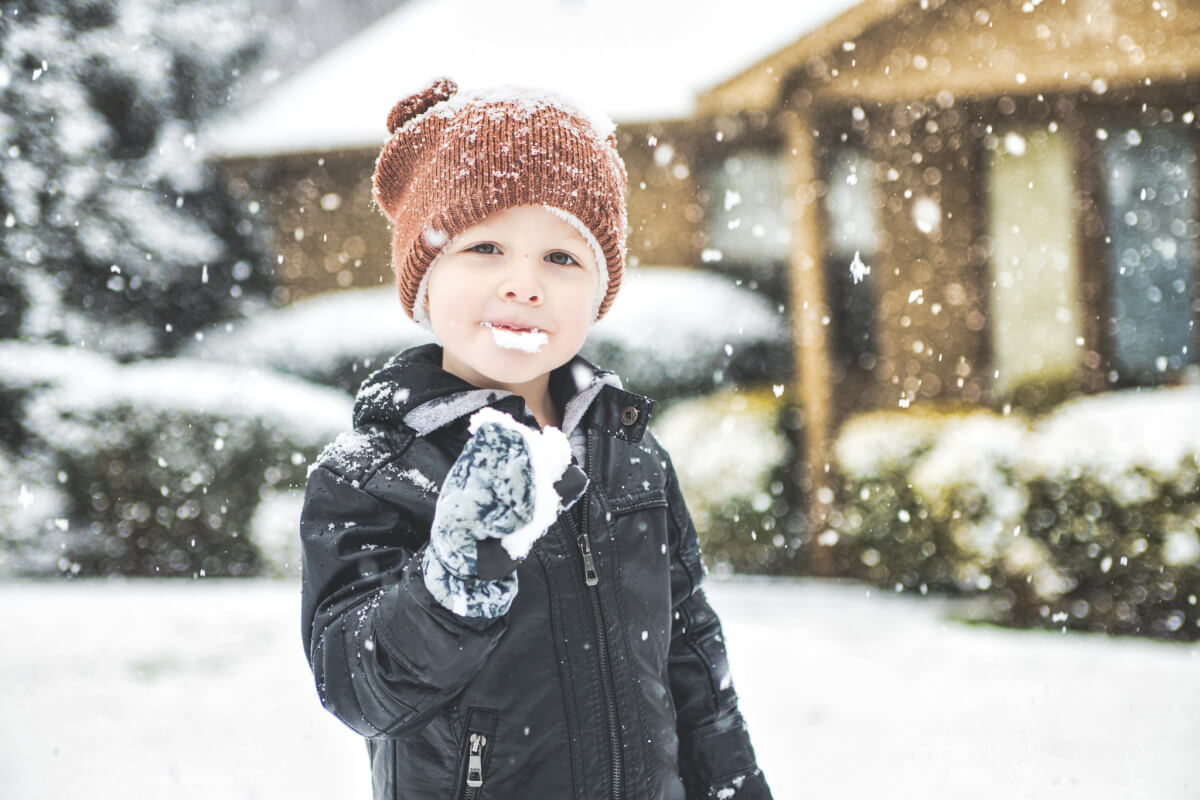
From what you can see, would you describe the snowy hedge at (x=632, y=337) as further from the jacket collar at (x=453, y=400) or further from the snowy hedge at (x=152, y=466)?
the jacket collar at (x=453, y=400)

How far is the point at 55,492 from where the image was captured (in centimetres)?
643

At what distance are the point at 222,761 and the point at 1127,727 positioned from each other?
373 centimetres

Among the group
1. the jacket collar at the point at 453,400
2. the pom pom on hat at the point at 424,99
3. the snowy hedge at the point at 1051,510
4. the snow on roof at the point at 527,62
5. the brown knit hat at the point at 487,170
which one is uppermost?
the snow on roof at the point at 527,62

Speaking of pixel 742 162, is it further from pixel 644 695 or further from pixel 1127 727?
pixel 644 695

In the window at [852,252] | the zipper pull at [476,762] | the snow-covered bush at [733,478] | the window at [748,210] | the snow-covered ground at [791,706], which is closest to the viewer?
the zipper pull at [476,762]

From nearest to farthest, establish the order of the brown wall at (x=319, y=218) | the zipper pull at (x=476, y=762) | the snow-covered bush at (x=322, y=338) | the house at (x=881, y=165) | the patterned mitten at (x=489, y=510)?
the patterned mitten at (x=489, y=510) < the zipper pull at (x=476, y=762) < the house at (x=881, y=165) < the snow-covered bush at (x=322, y=338) < the brown wall at (x=319, y=218)

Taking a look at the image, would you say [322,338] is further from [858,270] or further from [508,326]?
[508,326]

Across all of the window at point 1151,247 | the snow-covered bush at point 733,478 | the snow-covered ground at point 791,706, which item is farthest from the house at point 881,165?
the snow-covered ground at point 791,706

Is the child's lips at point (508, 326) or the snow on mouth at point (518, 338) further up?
the child's lips at point (508, 326)

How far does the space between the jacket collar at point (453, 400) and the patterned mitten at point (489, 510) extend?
0.25 meters

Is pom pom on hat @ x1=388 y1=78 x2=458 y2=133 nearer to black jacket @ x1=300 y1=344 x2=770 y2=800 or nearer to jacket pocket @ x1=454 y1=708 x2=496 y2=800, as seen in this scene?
black jacket @ x1=300 y1=344 x2=770 y2=800

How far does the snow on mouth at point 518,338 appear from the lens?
1229mm

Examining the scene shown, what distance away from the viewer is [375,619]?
1.02m

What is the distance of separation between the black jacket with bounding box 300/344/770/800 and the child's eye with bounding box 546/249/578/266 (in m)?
0.21
